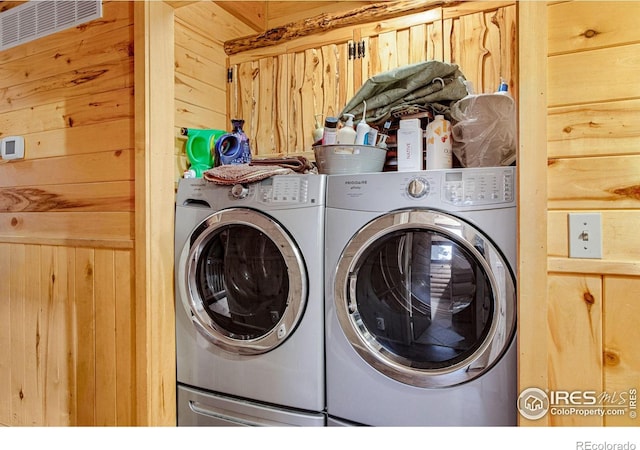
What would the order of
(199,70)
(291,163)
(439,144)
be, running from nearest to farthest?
(439,144), (291,163), (199,70)

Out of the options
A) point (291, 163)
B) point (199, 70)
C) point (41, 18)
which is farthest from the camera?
point (199, 70)

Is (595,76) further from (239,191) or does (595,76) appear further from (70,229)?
(70,229)

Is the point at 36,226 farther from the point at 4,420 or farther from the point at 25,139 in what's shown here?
the point at 4,420

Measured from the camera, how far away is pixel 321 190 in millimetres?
1359

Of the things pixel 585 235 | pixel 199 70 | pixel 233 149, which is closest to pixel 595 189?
pixel 585 235

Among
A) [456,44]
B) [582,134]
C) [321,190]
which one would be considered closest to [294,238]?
[321,190]

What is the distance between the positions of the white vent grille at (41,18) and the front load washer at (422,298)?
127 cm

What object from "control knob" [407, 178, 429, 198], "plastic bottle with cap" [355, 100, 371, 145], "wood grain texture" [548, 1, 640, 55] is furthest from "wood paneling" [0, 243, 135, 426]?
"wood grain texture" [548, 1, 640, 55]

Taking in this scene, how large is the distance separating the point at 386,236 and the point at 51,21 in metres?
1.71

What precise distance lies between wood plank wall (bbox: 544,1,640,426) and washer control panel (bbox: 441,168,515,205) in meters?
0.15

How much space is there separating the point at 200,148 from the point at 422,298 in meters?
1.19

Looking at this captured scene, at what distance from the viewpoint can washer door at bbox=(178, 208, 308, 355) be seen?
1.38m

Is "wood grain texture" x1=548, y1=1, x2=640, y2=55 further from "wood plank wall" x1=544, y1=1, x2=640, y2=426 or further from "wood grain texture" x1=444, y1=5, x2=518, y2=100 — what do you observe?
"wood grain texture" x1=444, y1=5, x2=518, y2=100

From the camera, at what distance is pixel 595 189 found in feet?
3.07
